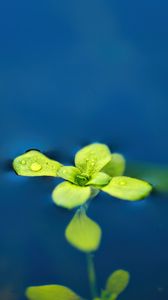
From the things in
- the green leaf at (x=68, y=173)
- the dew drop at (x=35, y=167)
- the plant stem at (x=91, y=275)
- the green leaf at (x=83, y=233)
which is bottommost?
the plant stem at (x=91, y=275)

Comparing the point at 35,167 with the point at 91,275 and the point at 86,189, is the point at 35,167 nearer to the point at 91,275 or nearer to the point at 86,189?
the point at 86,189

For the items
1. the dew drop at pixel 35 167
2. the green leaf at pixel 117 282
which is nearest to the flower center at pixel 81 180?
the dew drop at pixel 35 167

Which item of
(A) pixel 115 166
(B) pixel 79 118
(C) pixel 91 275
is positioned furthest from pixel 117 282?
(B) pixel 79 118

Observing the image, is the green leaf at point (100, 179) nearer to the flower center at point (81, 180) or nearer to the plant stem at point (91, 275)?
the flower center at point (81, 180)

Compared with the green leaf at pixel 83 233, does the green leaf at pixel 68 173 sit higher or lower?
higher

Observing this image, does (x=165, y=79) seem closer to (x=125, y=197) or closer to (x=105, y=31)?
(x=105, y=31)

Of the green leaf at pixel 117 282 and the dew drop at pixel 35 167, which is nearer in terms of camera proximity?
the green leaf at pixel 117 282

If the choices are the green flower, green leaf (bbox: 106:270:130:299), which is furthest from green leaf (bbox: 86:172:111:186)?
green leaf (bbox: 106:270:130:299)

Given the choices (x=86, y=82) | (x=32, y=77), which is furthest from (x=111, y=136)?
(x=32, y=77)
